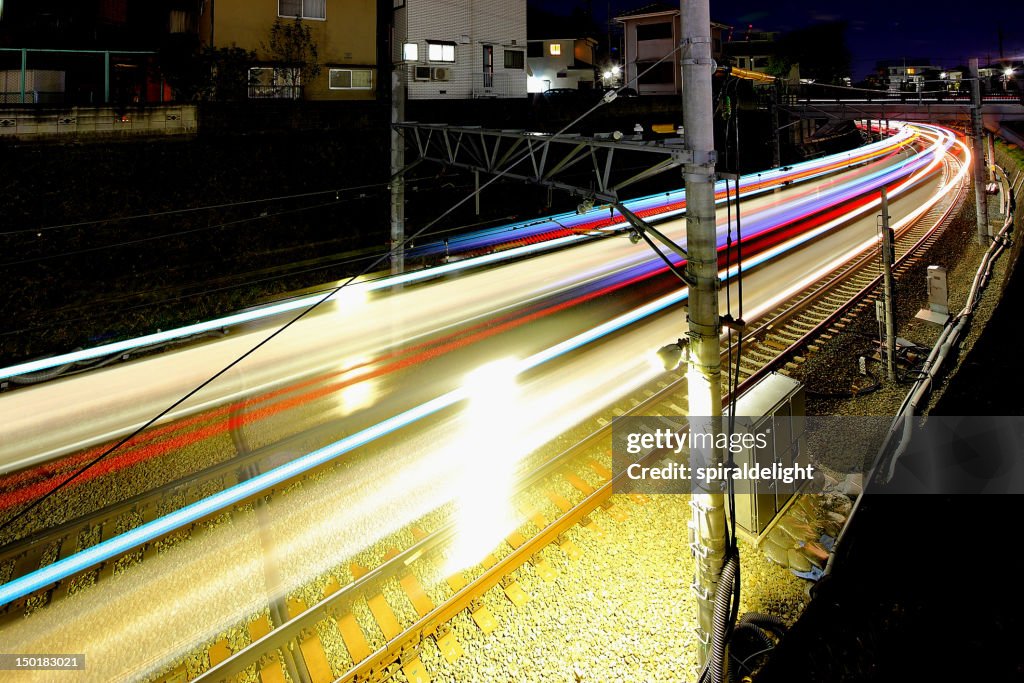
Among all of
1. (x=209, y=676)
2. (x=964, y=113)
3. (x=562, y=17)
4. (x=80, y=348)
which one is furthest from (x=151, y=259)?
(x=964, y=113)

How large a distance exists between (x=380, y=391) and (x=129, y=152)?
29.7 ft

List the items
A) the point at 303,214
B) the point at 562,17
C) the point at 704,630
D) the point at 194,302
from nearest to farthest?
the point at 704,630, the point at 194,302, the point at 303,214, the point at 562,17

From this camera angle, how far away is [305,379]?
9148 millimetres

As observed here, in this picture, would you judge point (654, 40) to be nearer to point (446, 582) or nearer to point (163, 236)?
point (163, 236)

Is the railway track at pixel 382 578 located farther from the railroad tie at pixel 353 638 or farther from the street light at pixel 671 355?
the street light at pixel 671 355

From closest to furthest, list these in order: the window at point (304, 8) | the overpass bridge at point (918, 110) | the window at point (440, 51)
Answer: the window at point (304, 8)
the window at point (440, 51)
the overpass bridge at point (918, 110)

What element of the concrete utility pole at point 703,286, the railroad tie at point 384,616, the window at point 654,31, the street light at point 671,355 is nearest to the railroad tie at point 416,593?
the railroad tie at point 384,616

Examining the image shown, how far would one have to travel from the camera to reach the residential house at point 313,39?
599 inches

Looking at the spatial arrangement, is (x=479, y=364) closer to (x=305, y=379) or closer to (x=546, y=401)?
(x=546, y=401)

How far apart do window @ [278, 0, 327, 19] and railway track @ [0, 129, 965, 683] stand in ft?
49.3

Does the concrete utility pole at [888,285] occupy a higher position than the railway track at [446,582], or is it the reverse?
the concrete utility pole at [888,285]

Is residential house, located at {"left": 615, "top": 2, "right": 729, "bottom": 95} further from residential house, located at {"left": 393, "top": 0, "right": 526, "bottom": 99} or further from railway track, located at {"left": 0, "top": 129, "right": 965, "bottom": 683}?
railway track, located at {"left": 0, "top": 129, "right": 965, "bottom": 683}

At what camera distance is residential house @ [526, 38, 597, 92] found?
31297mm

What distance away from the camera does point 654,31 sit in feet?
95.2
